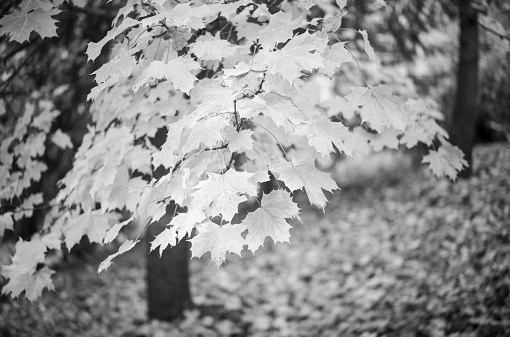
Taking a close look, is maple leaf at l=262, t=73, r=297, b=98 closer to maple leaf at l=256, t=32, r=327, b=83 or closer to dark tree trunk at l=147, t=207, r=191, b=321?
maple leaf at l=256, t=32, r=327, b=83

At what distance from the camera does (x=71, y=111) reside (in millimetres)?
4676

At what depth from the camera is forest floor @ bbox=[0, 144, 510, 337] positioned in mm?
3863

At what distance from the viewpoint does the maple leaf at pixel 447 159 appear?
270 cm

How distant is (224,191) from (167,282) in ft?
11.6

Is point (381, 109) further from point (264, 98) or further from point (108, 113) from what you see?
point (108, 113)

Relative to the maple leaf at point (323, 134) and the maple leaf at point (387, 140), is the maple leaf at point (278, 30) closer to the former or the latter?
the maple leaf at point (323, 134)

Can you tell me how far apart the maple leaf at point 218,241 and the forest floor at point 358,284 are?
101 inches

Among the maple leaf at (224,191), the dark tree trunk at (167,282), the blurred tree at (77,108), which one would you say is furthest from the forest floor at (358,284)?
the maple leaf at (224,191)

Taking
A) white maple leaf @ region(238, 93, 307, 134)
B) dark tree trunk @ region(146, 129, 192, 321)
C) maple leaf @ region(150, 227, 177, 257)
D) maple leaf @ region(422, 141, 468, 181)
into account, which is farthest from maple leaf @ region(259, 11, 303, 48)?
dark tree trunk @ region(146, 129, 192, 321)

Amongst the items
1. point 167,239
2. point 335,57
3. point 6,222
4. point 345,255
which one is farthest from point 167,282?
point 335,57

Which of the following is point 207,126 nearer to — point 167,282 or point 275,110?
point 275,110

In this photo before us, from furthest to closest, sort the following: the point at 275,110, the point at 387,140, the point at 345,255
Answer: the point at 345,255 → the point at 387,140 → the point at 275,110

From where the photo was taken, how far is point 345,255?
6.29m

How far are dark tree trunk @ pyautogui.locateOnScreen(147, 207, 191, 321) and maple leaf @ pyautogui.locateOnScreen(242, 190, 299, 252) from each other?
3.07m
